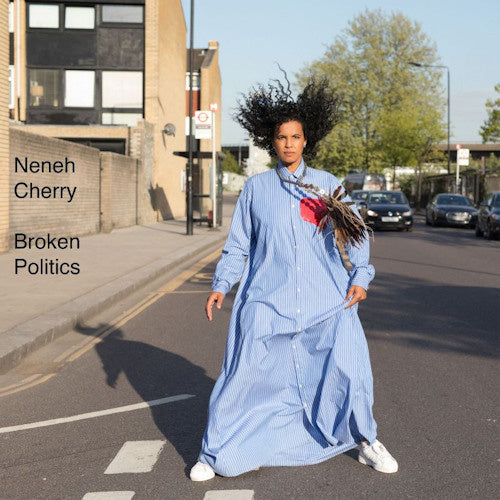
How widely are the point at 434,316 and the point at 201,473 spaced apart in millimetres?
5985

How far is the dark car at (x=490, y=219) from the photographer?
2462 cm

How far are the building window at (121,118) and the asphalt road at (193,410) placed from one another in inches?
936

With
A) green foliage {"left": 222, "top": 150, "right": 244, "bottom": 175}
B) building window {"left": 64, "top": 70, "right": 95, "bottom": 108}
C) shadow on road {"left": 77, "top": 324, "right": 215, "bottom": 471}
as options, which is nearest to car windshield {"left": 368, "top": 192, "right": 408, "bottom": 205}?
building window {"left": 64, "top": 70, "right": 95, "bottom": 108}

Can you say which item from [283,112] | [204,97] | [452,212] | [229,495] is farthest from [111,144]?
[229,495]

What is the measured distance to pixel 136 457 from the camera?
448 cm

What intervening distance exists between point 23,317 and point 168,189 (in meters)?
28.5

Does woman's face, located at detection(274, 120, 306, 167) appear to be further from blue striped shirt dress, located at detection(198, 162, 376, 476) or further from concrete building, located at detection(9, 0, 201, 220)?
concrete building, located at detection(9, 0, 201, 220)

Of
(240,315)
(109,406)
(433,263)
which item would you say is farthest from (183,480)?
(433,263)

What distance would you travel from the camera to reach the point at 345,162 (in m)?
64.1

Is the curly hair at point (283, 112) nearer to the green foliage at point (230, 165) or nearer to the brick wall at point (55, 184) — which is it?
the brick wall at point (55, 184)

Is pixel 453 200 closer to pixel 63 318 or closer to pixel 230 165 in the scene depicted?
pixel 63 318

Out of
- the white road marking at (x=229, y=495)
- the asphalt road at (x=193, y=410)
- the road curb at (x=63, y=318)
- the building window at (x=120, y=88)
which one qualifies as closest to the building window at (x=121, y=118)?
the building window at (x=120, y=88)

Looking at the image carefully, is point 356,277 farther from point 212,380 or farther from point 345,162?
point 345,162

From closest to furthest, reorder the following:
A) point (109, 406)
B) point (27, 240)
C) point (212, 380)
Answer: point (109, 406), point (212, 380), point (27, 240)
